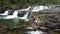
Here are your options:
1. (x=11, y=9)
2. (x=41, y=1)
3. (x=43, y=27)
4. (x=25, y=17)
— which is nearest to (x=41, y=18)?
(x=43, y=27)

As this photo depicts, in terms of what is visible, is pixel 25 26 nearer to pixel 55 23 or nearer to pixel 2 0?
pixel 55 23

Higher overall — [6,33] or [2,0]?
[2,0]

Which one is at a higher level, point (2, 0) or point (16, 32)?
point (2, 0)

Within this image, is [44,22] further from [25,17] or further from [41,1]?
[41,1]

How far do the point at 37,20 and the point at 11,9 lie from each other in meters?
9.13

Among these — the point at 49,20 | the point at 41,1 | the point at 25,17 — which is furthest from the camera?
the point at 41,1

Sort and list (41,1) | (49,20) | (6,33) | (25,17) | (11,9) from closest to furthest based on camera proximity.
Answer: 1. (6,33)
2. (49,20)
3. (25,17)
4. (11,9)
5. (41,1)

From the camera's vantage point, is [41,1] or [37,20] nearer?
[37,20]

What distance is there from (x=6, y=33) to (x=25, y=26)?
8.34 ft

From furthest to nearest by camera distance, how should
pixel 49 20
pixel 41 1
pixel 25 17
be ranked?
pixel 41 1 < pixel 25 17 < pixel 49 20

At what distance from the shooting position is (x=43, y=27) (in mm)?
17312

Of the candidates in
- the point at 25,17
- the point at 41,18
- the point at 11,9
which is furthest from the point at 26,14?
the point at 41,18

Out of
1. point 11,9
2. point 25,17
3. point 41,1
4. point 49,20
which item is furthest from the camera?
point 41,1

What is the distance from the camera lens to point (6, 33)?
1650cm
